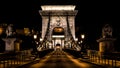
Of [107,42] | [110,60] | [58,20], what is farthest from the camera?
[58,20]

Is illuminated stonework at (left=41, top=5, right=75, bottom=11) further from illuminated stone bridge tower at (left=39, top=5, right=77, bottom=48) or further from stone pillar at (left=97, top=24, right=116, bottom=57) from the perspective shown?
stone pillar at (left=97, top=24, right=116, bottom=57)

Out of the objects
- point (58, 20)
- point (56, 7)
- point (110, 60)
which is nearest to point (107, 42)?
point (110, 60)

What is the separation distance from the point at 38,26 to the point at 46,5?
34.5 ft

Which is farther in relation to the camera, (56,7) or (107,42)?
(56,7)

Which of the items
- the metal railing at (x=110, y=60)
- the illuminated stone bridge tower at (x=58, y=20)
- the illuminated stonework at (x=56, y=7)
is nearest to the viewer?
the metal railing at (x=110, y=60)

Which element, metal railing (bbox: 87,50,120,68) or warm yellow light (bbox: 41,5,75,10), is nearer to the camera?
metal railing (bbox: 87,50,120,68)

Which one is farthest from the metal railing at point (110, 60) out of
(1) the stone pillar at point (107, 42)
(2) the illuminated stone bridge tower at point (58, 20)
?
(2) the illuminated stone bridge tower at point (58, 20)

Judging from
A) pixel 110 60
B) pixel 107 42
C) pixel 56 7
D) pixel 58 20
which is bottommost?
pixel 110 60

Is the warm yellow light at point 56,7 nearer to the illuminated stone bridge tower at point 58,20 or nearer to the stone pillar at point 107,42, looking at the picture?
the illuminated stone bridge tower at point 58,20

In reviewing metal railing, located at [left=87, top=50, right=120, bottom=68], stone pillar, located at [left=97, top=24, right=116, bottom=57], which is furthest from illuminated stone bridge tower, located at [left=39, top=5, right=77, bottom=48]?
metal railing, located at [left=87, top=50, right=120, bottom=68]

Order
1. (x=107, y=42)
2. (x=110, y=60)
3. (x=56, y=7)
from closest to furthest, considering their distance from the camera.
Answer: (x=107, y=42), (x=110, y=60), (x=56, y=7)

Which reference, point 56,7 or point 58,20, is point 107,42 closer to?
point 58,20

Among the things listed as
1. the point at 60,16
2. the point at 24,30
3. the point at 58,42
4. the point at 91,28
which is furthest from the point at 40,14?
the point at 58,42

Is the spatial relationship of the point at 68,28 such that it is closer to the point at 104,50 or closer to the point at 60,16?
the point at 60,16
